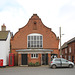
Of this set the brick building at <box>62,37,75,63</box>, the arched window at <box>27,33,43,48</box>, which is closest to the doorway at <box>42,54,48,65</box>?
the arched window at <box>27,33,43,48</box>

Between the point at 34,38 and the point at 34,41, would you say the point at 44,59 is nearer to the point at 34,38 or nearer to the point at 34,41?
the point at 34,41

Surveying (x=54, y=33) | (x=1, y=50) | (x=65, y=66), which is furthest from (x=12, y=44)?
(x=65, y=66)

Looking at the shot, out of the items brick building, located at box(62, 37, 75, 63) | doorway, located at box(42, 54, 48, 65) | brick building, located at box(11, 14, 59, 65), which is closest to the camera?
doorway, located at box(42, 54, 48, 65)

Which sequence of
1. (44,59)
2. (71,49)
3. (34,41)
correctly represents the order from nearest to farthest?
(44,59) < (34,41) < (71,49)

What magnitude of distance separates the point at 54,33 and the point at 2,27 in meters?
13.4

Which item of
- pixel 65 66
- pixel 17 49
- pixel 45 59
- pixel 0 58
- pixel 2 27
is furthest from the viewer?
pixel 2 27

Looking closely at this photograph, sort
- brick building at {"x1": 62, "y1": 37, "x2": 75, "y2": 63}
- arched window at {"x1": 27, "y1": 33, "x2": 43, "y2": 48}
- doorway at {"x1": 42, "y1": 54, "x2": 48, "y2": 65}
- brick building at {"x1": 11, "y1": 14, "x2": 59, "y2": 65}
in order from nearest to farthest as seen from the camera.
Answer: doorway at {"x1": 42, "y1": 54, "x2": 48, "y2": 65}, brick building at {"x1": 11, "y1": 14, "x2": 59, "y2": 65}, arched window at {"x1": 27, "y1": 33, "x2": 43, "y2": 48}, brick building at {"x1": 62, "y1": 37, "x2": 75, "y2": 63}

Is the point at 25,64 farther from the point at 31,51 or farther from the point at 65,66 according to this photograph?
the point at 65,66

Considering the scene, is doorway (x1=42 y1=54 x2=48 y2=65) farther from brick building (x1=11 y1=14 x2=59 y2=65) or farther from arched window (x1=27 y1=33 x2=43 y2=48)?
arched window (x1=27 y1=33 x2=43 y2=48)

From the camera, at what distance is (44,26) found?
31.7 metres

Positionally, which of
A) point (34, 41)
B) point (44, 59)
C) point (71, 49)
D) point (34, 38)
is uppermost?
point (34, 38)

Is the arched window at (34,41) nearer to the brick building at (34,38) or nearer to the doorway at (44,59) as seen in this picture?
the brick building at (34,38)

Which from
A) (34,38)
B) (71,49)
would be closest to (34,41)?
(34,38)

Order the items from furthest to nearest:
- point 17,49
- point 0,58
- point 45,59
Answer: point 17,49, point 45,59, point 0,58
